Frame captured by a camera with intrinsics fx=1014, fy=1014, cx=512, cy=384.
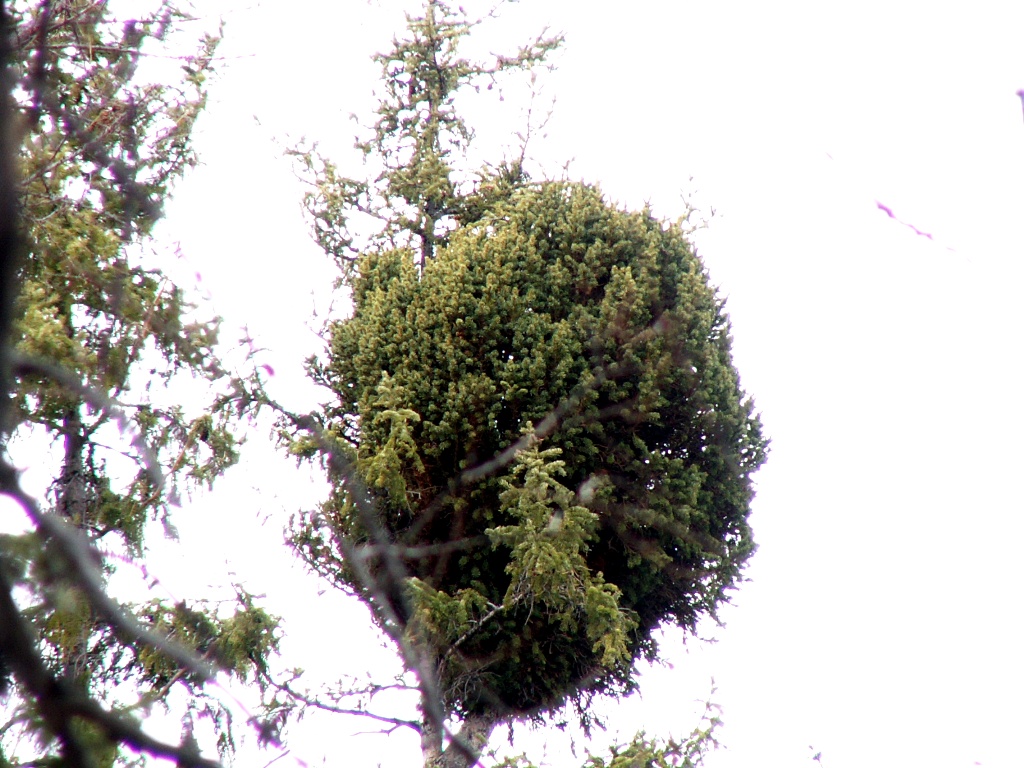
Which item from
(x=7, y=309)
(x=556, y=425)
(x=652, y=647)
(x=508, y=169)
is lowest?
(x=7, y=309)

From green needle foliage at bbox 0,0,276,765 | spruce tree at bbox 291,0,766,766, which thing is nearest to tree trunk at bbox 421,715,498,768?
spruce tree at bbox 291,0,766,766

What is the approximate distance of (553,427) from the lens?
384 inches

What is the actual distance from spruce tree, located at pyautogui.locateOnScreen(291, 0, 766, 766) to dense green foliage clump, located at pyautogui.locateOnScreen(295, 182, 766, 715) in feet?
0.08

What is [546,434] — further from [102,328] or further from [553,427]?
[102,328]

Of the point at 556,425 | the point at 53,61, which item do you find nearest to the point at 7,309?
the point at 53,61

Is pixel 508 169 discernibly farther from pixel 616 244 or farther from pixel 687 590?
pixel 687 590

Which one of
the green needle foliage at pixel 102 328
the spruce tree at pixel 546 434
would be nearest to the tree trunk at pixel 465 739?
the spruce tree at pixel 546 434

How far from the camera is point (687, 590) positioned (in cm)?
1050

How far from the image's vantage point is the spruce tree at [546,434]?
370 inches

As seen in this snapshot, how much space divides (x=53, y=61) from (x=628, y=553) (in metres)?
6.50

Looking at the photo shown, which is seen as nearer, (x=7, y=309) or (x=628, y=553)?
(x=7, y=309)

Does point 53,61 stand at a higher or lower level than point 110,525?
higher

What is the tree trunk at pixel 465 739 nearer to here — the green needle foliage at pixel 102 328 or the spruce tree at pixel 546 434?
the spruce tree at pixel 546 434

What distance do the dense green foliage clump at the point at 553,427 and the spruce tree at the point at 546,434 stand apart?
0.08 ft
